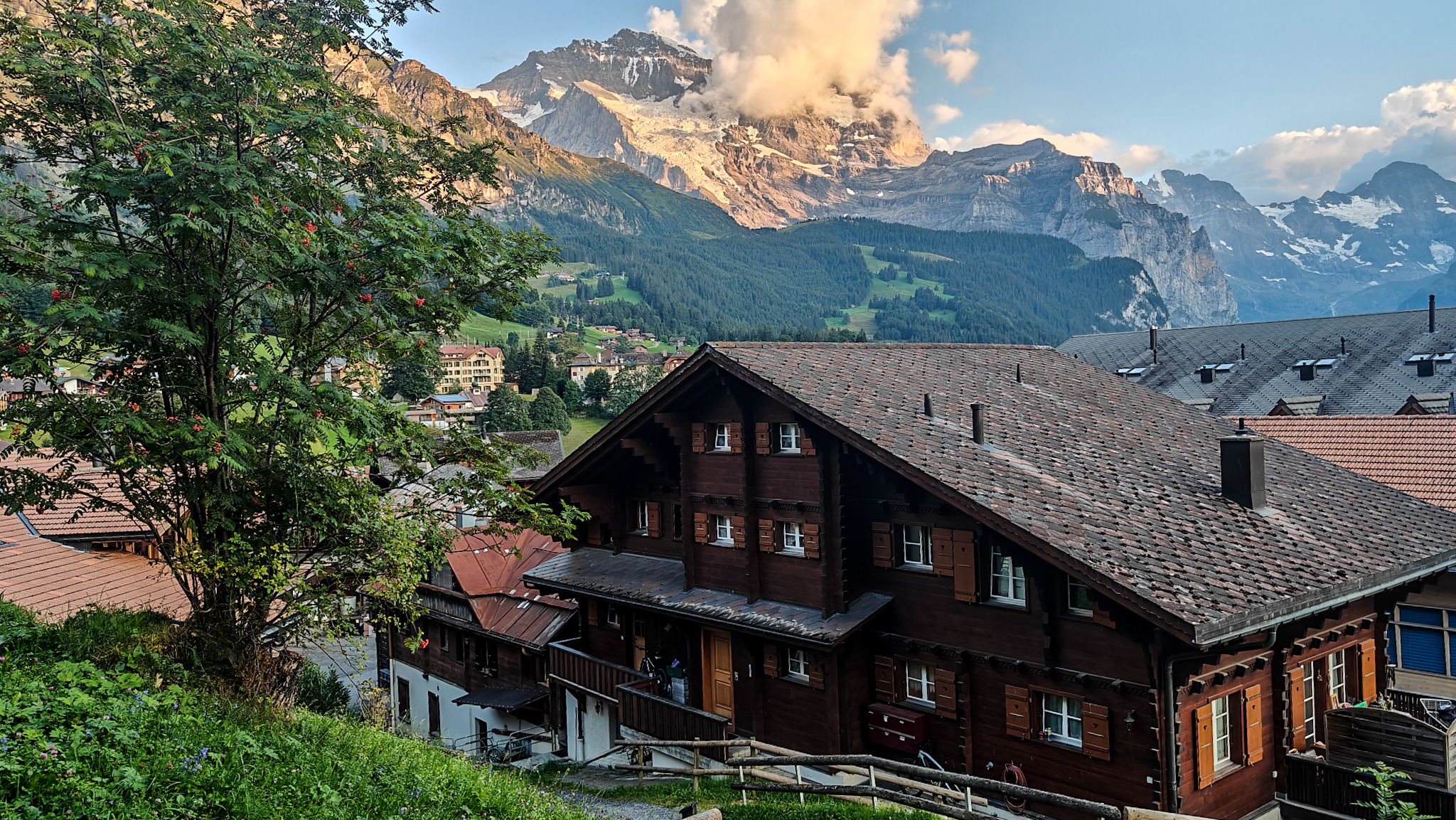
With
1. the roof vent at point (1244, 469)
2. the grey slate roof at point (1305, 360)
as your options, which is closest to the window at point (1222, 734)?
the roof vent at point (1244, 469)

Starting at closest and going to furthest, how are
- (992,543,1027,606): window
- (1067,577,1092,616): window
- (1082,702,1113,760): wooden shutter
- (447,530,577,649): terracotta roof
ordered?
(1082,702,1113,760): wooden shutter → (1067,577,1092,616): window → (992,543,1027,606): window → (447,530,577,649): terracotta roof

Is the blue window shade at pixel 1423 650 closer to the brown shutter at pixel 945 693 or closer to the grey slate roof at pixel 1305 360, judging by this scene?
the brown shutter at pixel 945 693

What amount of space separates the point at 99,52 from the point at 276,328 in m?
3.63

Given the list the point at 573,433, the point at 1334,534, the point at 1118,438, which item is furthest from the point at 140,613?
the point at 573,433

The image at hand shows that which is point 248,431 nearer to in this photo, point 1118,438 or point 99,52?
point 99,52

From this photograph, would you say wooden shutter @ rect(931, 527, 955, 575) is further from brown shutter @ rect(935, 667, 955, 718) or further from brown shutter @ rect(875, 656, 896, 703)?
brown shutter @ rect(875, 656, 896, 703)

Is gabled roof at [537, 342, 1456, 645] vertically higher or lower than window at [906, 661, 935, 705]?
higher

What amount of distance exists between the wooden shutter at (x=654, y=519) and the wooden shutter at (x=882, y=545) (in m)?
6.99

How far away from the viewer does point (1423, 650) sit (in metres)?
19.8

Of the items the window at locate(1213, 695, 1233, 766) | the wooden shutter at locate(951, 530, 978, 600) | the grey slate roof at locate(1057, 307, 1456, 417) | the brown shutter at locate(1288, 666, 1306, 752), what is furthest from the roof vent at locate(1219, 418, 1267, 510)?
the grey slate roof at locate(1057, 307, 1456, 417)

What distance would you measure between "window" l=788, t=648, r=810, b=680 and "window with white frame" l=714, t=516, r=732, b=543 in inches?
111

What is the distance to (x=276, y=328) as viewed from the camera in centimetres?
1208

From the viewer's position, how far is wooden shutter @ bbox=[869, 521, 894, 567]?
1716 cm

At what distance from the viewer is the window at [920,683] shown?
1669 centimetres
